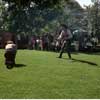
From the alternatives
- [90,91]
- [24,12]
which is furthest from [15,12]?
[90,91]

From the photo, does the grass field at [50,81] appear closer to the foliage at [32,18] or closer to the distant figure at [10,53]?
the distant figure at [10,53]

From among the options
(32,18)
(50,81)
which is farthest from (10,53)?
(32,18)

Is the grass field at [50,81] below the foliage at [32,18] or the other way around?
below

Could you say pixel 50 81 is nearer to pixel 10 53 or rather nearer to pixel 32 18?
pixel 10 53

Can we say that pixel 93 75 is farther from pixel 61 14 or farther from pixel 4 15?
pixel 61 14

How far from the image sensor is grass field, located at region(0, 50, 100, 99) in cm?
1127

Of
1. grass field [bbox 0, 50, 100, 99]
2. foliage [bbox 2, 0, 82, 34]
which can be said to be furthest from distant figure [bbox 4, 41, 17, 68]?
foliage [bbox 2, 0, 82, 34]

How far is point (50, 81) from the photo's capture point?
13.5 meters

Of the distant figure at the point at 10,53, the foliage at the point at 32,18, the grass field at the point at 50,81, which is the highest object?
the foliage at the point at 32,18

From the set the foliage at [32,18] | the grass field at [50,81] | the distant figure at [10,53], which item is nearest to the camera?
the grass field at [50,81]

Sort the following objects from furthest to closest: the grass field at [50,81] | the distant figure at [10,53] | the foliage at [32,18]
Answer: the foliage at [32,18] → the distant figure at [10,53] → the grass field at [50,81]

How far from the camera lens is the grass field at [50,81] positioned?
37.0 feet

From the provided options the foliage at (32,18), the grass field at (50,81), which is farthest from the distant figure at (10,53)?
the foliage at (32,18)

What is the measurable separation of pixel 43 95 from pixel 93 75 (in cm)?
459
